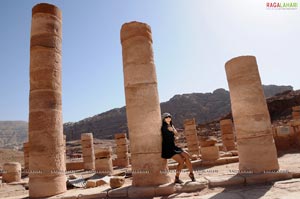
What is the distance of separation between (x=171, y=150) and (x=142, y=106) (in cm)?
140

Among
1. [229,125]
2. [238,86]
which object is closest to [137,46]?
[238,86]

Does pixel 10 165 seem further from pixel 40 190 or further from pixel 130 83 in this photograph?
pixel 130 83

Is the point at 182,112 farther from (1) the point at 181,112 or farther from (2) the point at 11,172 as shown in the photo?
(2) the point at 11,172

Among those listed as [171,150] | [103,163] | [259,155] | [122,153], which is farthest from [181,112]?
[171,150]

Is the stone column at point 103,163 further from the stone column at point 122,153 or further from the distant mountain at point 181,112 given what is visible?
the distant mountain at point 181,112

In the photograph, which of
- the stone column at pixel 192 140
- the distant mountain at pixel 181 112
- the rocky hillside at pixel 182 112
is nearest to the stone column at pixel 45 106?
the stone column at pixel 192 140

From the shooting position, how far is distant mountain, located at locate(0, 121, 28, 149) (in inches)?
4658

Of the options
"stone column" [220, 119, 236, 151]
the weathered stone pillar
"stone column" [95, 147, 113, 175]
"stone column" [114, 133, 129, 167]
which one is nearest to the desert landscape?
"stone column" [95, 147, 113, 175]

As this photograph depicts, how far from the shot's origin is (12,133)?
132750 mm

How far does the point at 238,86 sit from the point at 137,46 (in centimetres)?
325

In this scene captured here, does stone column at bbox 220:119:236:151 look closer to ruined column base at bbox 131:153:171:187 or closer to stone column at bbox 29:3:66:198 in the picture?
ruined column base at bbox 131:153:171:187

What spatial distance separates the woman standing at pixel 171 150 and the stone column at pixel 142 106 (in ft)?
0.53

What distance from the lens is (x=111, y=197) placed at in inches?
251

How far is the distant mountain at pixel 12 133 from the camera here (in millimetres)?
118312
